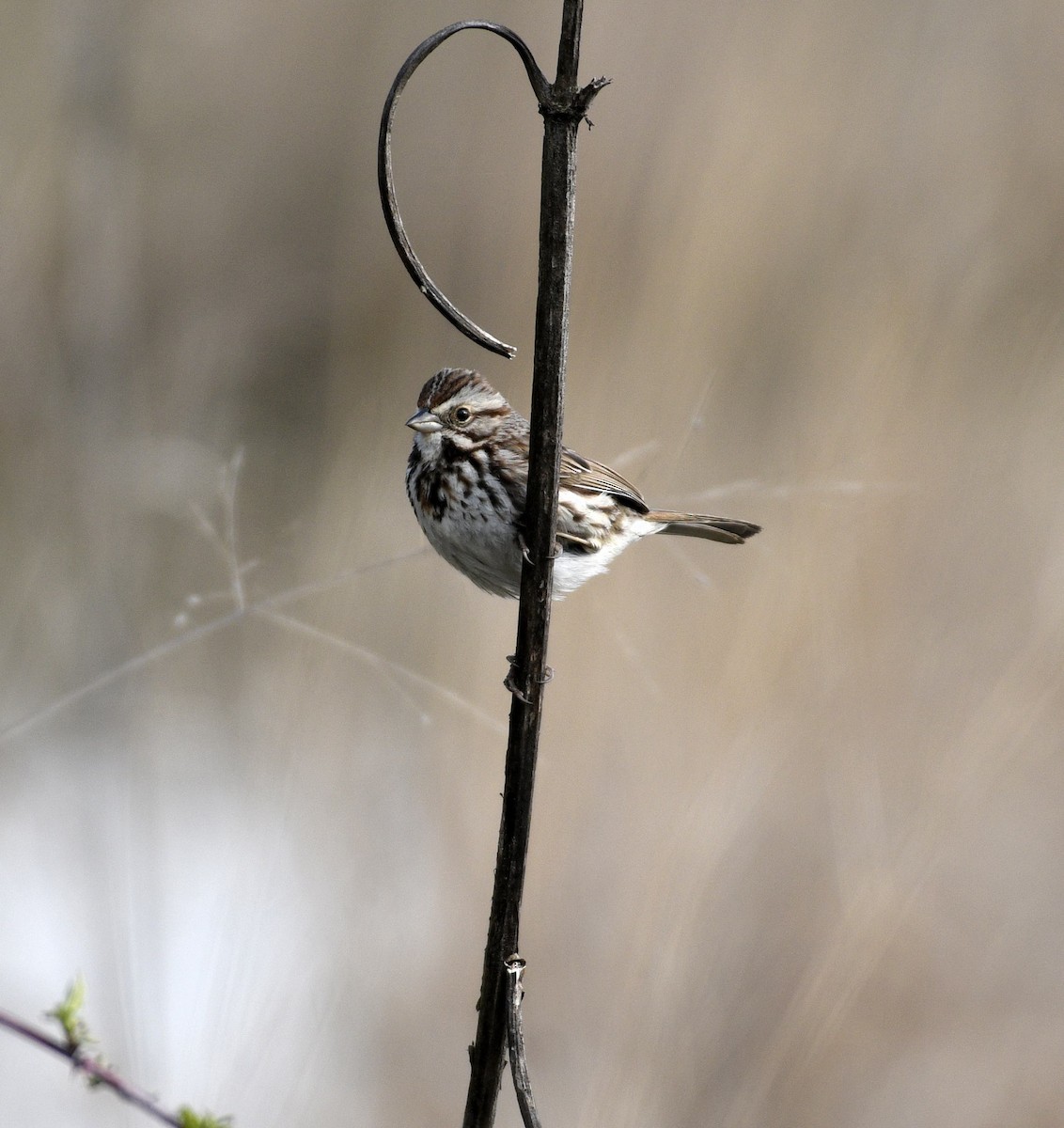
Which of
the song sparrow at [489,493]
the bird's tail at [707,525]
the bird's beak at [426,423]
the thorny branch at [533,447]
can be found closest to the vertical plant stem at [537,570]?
the thorny branch at [533,447]

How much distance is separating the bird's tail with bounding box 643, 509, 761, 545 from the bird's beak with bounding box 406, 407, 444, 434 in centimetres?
60

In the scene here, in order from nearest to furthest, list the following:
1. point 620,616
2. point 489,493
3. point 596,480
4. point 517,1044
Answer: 1. point 517,1044
2. point 489,493
3. point 596,480
4. point 620,616

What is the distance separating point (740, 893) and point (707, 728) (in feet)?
1.51

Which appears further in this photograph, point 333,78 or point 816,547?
point 333,78

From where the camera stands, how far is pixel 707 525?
9.11ft

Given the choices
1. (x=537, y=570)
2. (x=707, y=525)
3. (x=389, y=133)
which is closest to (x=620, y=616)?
(x=707, y=525)

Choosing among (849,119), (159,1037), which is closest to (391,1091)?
(159,1037)

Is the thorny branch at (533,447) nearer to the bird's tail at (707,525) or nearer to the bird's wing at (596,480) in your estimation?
the bird's wing at (596,480)

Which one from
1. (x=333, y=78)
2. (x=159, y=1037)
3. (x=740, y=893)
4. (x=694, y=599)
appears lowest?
(x=159, y=1037)

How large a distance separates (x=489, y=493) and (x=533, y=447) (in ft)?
3.64

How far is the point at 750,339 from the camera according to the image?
3.39 m

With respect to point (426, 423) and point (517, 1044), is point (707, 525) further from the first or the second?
point (517, 1044)

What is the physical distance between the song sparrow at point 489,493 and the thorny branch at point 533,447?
0.86m

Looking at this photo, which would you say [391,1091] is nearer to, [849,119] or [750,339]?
[750,339]
